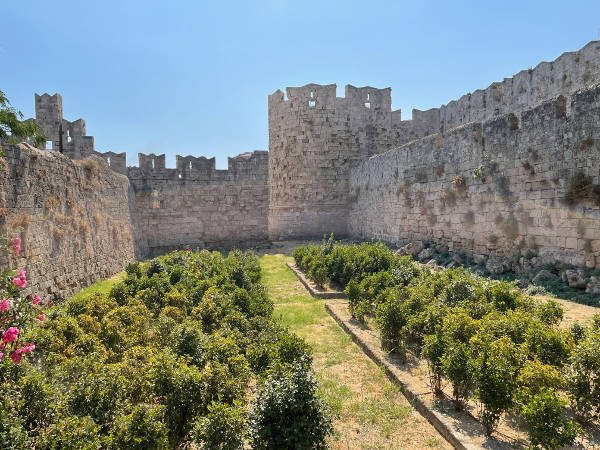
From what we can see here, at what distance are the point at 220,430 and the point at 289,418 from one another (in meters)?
0.58

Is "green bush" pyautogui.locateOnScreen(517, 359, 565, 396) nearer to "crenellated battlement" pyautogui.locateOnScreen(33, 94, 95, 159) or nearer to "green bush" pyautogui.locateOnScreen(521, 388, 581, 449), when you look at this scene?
"green bush" pyautogui.locateOnScreen(521, 388, 581, 449)

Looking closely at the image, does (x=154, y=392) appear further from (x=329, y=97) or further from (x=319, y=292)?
(x=329, y=97)

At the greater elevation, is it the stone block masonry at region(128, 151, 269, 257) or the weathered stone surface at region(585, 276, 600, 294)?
the stone block masonry at region(128, 151, 269, 257)

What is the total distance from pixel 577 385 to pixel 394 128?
71.3 ft

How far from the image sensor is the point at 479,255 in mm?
11672

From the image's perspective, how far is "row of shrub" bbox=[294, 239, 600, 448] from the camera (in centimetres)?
357

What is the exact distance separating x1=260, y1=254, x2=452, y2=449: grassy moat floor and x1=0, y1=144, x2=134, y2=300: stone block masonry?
5103mm

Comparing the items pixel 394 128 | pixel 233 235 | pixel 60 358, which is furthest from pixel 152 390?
pixel 394 128

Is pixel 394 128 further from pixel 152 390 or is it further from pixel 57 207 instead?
pixel 152 390

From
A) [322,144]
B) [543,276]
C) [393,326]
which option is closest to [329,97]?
[322,144]

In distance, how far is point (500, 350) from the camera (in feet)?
13.3

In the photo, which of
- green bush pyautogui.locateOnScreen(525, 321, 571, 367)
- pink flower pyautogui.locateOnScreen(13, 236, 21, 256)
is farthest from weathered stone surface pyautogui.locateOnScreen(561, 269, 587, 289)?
pink flower pyautogui.locateOnScreen(13, 236, 21, 256)

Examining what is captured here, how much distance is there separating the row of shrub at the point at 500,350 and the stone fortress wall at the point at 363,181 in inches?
150

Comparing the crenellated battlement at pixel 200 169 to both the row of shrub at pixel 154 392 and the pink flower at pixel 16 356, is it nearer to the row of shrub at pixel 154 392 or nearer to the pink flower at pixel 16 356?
the row of shrub at pixel 154 392
